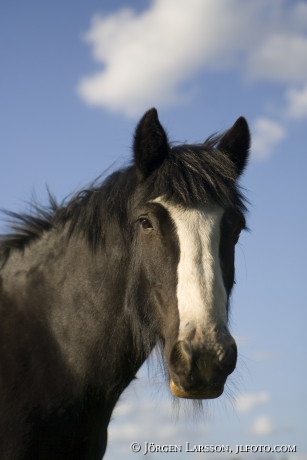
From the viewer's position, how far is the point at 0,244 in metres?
6.29

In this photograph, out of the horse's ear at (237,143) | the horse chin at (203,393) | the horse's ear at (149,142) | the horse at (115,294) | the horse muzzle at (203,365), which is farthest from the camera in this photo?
the horse's ear at (237,143)

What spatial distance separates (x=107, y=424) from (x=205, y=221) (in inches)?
75.6

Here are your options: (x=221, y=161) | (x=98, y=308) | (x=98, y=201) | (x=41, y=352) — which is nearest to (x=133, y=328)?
(x=98, y=308)

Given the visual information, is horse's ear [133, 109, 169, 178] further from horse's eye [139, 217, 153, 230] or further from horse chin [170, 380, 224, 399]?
horse chin [170, 380, 224, 399]

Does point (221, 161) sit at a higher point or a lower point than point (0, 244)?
higher

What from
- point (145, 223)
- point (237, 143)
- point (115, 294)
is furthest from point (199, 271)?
point (237, 143)

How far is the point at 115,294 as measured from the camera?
18.8 ft

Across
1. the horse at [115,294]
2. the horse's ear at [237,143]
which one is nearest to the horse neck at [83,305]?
the horse at [115,294]

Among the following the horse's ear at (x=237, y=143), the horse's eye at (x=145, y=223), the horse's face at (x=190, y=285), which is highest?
the horse's ear at (x=237, y=143)

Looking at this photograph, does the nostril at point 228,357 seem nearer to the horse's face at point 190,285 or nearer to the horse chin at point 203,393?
the horse's face at point 190,285

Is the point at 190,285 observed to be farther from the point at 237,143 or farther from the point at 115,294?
the point at 237,143

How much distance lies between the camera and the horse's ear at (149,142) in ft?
19.5

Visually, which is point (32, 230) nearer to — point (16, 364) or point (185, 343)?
point (16, 364)

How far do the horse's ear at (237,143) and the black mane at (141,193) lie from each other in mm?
119
